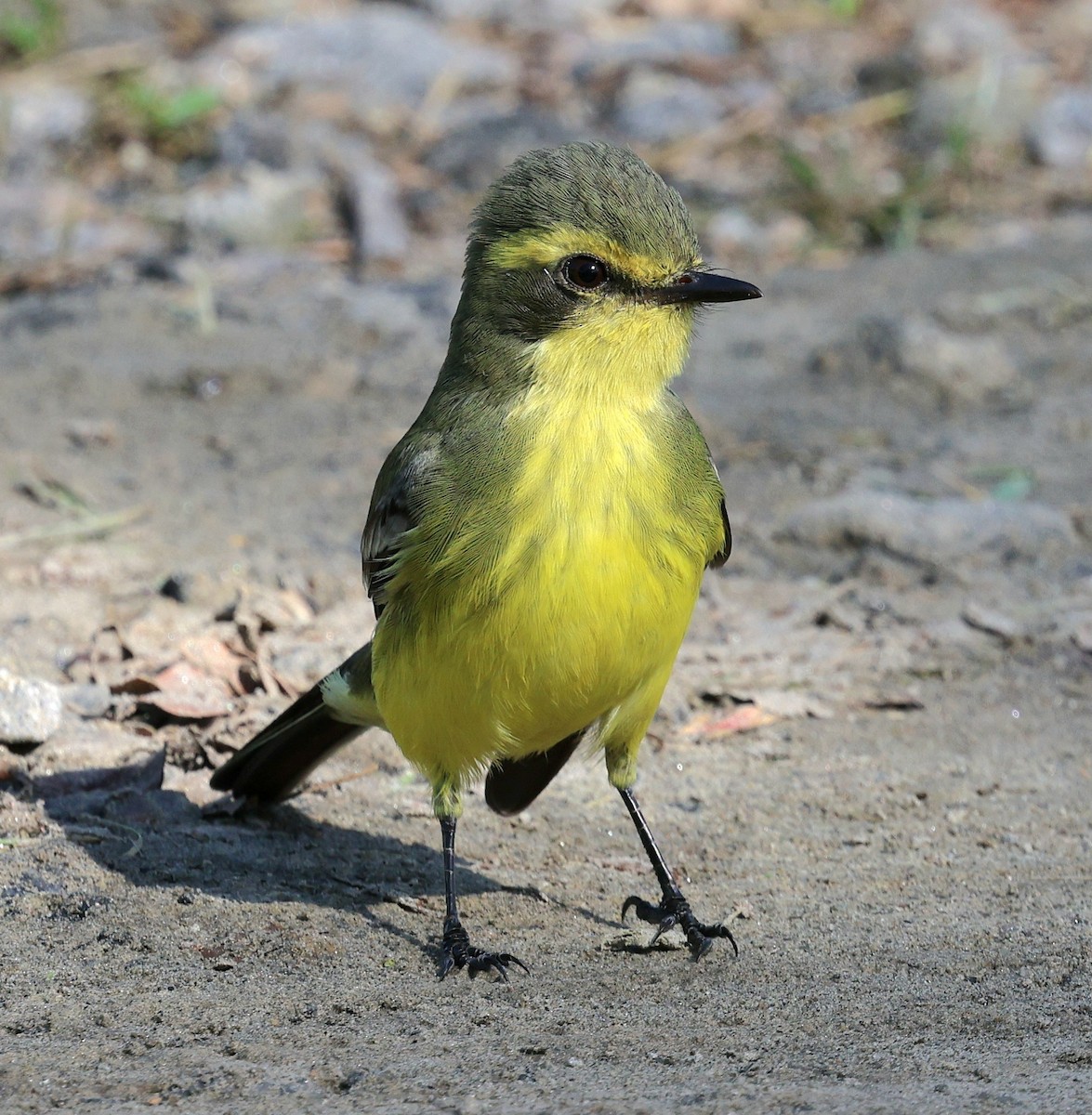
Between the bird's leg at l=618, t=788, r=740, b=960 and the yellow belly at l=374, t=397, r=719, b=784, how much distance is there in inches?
21.2

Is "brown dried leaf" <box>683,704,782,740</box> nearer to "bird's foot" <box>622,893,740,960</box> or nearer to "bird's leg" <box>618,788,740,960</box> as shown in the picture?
"bird's leg" <box>618,788,740,960</box>

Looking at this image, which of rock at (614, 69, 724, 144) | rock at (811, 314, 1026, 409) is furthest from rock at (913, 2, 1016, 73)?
rock at (811, 314, 1026, 409)

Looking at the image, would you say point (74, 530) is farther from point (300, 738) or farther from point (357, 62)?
point (357, 62)

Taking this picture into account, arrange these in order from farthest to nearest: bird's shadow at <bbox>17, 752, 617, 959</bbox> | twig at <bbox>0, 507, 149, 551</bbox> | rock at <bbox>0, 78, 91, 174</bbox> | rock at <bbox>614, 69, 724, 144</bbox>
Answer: rock at <bbox>614, 69, 724, 144</bbox>
rock at <bbox>0, 78, 91, 174</bbox>
twig at <bbox>0, 507, 149, 551</bbox>
bird's shadow at <bbox>17, 752, 617, 959</bbox>

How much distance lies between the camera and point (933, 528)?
750 centimetres

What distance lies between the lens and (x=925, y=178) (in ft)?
38.8

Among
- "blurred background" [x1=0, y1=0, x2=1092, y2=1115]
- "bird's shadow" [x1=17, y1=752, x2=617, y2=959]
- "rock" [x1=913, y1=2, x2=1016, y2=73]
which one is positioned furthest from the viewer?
"rock" [x1=913, y1=2, x2=1016, y2=73]

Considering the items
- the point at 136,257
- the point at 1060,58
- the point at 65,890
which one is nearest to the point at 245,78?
the point at 136,257

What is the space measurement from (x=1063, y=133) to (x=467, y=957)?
33.6 ft

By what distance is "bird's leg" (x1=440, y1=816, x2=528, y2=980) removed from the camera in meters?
4.41

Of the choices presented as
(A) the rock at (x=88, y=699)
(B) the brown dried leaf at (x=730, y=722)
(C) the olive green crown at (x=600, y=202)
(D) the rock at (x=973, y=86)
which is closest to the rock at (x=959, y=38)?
(D) the rock at (x=973, y=86)

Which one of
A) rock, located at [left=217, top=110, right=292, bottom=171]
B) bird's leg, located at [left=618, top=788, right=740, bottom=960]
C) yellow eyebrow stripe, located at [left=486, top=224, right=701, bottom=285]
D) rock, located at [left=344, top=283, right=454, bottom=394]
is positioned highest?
yellow eyebrow stripe, located at [left=486, top=224, right=701, bottom=285]

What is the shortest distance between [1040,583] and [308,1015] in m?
4.31

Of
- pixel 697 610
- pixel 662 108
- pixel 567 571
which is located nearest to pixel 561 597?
pixel 567 571
